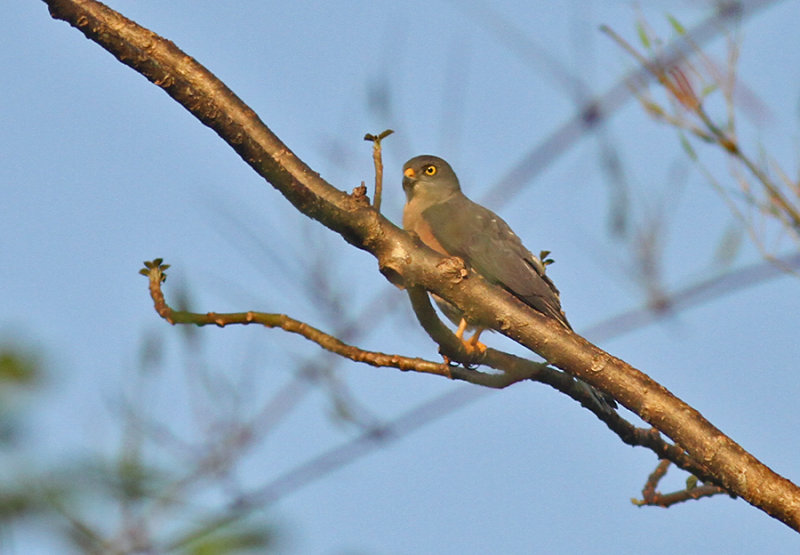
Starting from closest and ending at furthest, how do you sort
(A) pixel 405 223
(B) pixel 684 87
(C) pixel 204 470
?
(C) pixel 204 470
(B) pixel 684 87
(A) pixel 405 223

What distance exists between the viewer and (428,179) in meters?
8.98

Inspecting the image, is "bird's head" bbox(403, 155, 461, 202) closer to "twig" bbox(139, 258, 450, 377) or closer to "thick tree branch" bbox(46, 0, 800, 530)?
"thick tree branch" bbox(46, 0, 800, 530)

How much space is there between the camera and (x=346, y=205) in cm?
428

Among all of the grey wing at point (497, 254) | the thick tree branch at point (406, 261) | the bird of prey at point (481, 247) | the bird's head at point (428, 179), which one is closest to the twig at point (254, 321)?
the thick tree branch at point (406, 261)

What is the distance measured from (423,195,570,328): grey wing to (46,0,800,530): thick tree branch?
5.26 feet

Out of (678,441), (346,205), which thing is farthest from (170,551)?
(678,441)

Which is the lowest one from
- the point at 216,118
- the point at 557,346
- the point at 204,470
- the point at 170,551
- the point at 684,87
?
the point at 170,551

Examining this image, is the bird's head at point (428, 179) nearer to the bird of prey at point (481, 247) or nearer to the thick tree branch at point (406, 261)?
the bird of prey at point (481, 247)

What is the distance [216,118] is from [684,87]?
181 cm

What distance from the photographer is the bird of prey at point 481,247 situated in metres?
6.39

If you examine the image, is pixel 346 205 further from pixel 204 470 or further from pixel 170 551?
pixel 170 551

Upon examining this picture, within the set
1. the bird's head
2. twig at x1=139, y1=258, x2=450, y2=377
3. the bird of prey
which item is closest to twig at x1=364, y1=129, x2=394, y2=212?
twig at x1=139, y1=258, x2=450, y2=377

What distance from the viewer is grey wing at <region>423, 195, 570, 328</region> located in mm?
6391

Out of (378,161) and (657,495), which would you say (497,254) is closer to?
(657,495)
